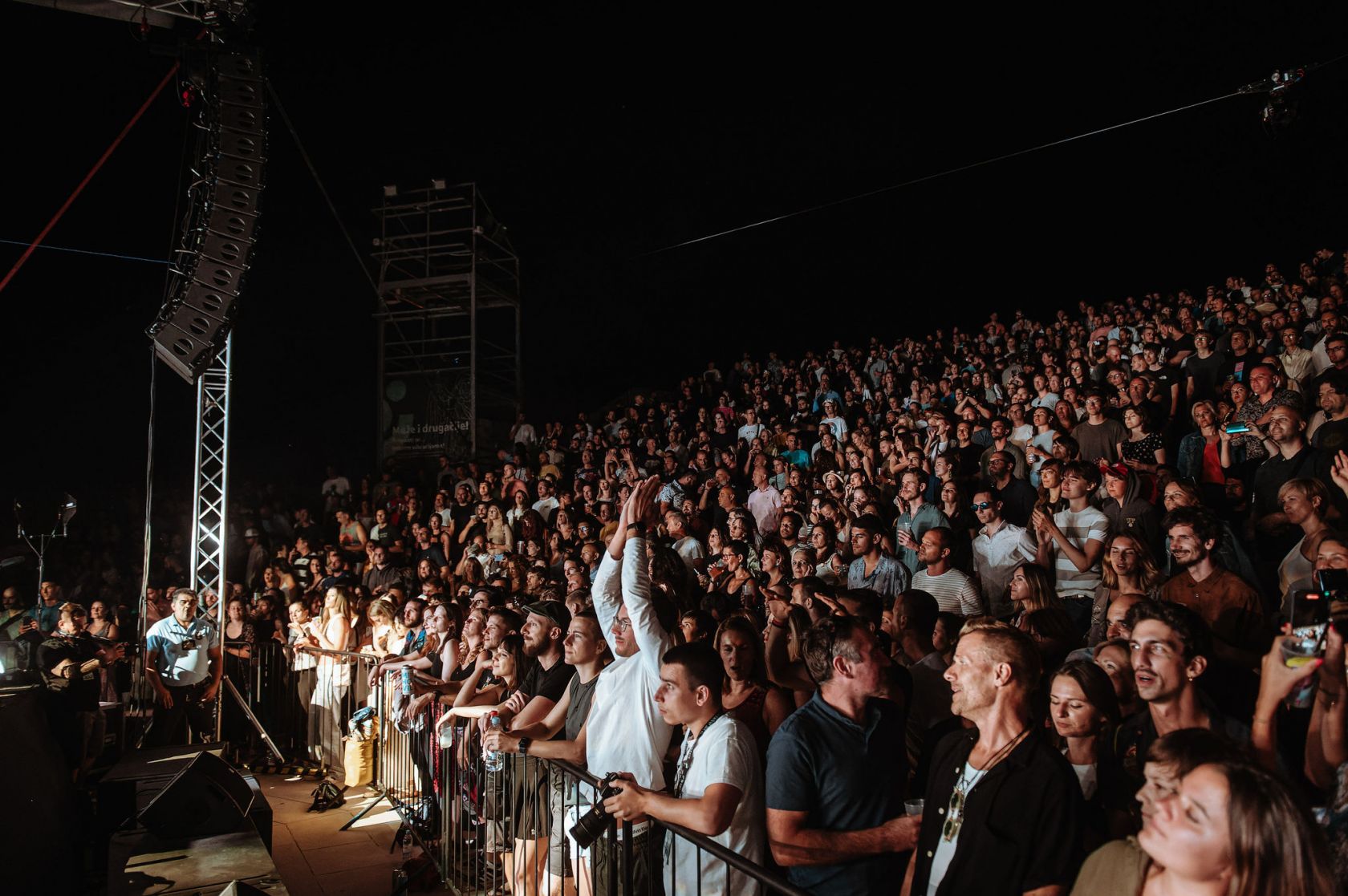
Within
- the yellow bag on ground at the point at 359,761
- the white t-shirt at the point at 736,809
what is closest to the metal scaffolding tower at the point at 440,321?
the yellow bag on ground at the point at 359,761

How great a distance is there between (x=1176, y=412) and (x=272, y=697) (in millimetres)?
9918

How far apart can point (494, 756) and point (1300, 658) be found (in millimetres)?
3538

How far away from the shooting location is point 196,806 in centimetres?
451

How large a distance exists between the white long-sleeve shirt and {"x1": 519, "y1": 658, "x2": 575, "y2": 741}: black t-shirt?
2.92ft

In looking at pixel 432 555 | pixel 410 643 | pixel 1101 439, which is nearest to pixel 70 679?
pixel 410 643

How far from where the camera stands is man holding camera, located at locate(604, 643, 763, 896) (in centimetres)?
282

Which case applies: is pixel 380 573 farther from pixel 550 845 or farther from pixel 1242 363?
pixel 1242 363

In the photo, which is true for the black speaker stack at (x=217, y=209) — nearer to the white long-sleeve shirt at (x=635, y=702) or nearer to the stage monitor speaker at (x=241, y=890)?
the stage monitor speaker at (x=241, y=890)

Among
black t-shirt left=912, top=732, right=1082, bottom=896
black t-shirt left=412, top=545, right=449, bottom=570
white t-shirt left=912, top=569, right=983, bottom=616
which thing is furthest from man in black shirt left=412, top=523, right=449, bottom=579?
black t-shirt left=912, top=732, right=1082, bottom=896

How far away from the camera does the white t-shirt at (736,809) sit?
293 cm

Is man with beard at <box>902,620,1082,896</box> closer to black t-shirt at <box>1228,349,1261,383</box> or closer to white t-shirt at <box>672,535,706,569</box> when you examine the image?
→ white t-shirt at <box>672,535,706,569</box>

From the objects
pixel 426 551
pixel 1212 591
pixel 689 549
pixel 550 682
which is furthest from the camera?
pixel 426 551

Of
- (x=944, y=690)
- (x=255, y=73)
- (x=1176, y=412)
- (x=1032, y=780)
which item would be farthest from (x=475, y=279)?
(x=1032, y=780)

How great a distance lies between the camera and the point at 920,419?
402 inches
